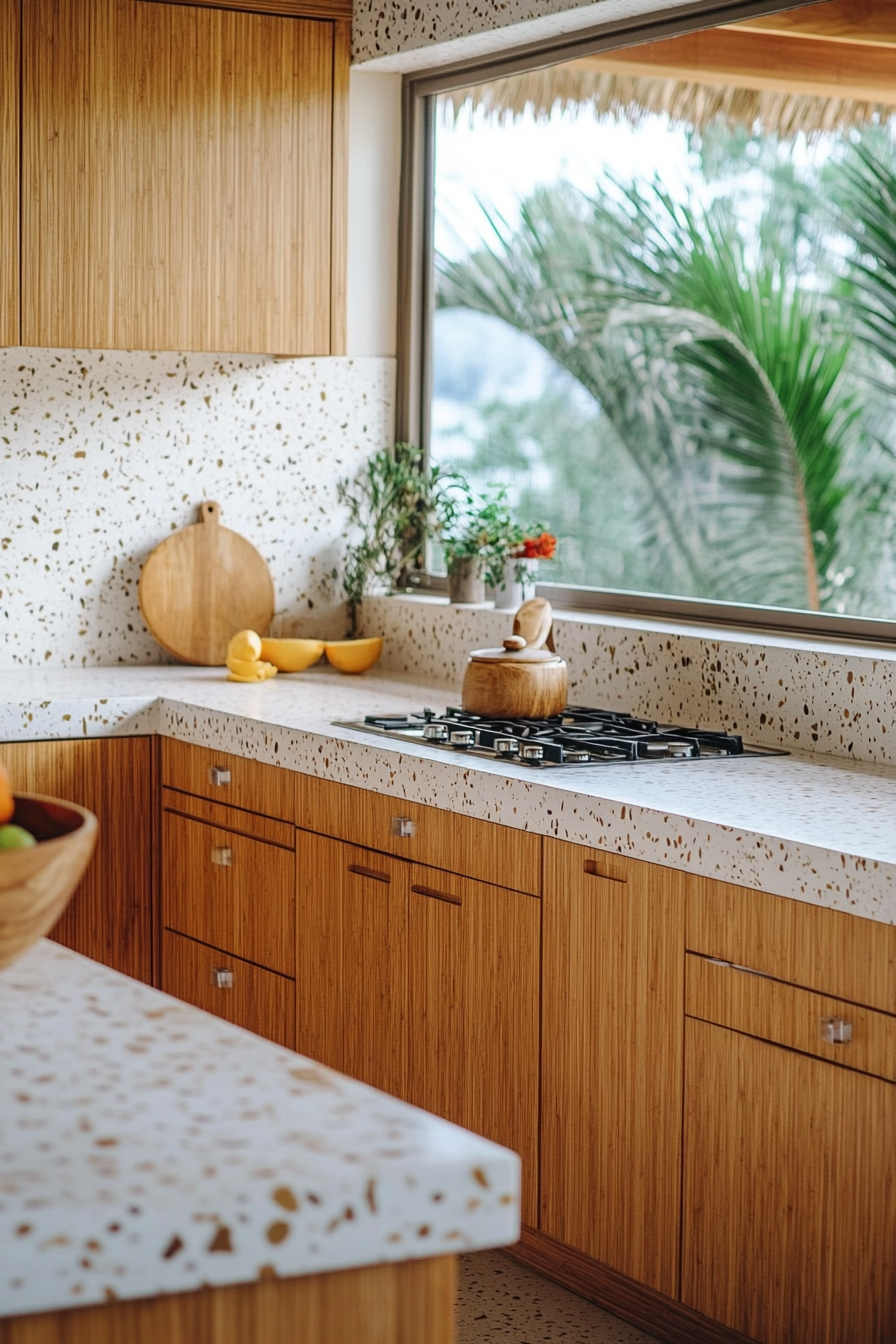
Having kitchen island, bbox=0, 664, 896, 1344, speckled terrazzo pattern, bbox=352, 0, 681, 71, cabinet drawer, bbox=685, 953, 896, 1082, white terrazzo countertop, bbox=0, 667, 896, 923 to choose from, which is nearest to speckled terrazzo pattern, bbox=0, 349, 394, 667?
white terrazzo countertop, bbox=0, 667, 896, 923

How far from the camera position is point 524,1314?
8.65 ft

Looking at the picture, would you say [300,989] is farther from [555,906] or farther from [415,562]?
[415,562]

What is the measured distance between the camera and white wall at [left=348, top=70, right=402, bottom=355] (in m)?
4.09

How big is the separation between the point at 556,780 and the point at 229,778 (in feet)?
3.08

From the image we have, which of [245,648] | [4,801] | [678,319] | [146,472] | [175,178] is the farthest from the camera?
[678,319]

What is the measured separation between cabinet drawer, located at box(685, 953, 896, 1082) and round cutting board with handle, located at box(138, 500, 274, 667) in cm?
198

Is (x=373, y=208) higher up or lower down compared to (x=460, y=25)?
lower down

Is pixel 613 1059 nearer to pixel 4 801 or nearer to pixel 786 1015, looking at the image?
pixel 786 1015

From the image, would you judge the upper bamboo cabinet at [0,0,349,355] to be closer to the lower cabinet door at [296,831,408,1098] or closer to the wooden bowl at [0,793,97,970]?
the lower cabinet door at [296,831,408,1098]

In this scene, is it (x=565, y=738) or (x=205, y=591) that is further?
(x=205, y=591)

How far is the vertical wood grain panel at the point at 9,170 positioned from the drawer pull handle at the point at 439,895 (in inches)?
58.6

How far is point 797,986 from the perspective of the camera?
2131mm

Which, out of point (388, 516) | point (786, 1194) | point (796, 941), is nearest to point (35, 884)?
point (796, 941)

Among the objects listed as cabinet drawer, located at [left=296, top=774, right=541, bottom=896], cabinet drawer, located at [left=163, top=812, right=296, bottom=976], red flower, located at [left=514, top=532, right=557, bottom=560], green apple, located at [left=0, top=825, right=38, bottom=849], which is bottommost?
cabinet drawer, located at [left=163, top=812, right=296, bottom=976]
